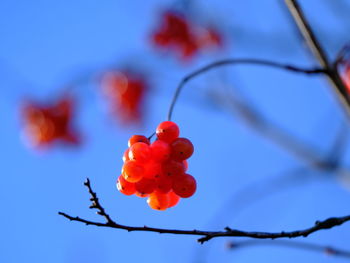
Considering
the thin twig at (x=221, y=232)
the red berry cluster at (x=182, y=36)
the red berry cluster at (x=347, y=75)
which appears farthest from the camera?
the red berry cluster at (x=182, y=36)

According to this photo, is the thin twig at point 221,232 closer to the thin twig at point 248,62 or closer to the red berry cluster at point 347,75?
the thin twig at point 248,62

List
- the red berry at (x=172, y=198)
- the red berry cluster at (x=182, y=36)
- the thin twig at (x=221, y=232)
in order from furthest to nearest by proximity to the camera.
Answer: the red berry cluster at (x=182, y=36) < the red berry at (x=172, y=198) < the thin twig at (x=221, y=232)

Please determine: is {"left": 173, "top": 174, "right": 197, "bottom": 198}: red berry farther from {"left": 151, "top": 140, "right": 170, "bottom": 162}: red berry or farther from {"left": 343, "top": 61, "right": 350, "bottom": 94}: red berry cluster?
{"left": 343, "top": 61, "right": 350, "bottom": 94}: red berry cluster

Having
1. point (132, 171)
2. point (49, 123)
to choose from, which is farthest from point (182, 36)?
point (132, 171)

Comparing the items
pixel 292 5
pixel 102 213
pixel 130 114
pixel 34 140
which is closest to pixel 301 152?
pixel 292 5

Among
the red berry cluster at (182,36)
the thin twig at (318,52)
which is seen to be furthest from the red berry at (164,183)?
the red berry cluster at (182,36)

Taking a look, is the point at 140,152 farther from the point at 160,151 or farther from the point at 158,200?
the point at 158,200

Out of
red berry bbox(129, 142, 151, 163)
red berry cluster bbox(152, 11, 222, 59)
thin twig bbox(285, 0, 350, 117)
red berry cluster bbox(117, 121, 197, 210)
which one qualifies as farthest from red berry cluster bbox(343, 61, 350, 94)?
red berry cluster bbox(152, 11, 222, 59)
